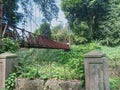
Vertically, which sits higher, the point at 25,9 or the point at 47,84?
the point at 25,9

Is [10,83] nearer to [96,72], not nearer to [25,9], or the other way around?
[96,72]

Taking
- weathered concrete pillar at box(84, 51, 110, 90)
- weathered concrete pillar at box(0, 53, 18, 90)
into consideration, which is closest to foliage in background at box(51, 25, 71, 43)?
weathered concrete pillar at box(0, 53, 18, 90)

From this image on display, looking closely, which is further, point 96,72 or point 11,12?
point 11,12

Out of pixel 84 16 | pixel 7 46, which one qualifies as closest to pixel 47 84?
pixel 7 46

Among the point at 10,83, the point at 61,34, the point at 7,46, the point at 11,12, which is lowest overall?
the point at 10,83

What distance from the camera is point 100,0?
25.0 m

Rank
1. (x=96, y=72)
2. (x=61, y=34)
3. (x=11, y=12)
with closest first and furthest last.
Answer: (x=96, y=72)
(x=11, y=12)
(x=61, y=34)

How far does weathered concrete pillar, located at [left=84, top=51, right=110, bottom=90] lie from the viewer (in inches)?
165

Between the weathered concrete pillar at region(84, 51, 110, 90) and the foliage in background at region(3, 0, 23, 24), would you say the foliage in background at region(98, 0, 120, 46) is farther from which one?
the weathered concrete pillar at region(84, 51, 110, 90)

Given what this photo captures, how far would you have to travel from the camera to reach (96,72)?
4211 millimetres

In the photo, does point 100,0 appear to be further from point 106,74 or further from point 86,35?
point 106,74

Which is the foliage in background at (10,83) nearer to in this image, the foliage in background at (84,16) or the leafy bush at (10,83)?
the leafy bush at (10,83)

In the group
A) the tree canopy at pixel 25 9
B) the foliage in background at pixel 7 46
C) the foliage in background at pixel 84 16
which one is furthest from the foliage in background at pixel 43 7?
the foliage in background at pixel 7 46

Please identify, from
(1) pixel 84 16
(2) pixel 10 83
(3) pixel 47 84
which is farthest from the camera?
(1) pixel 84 16
